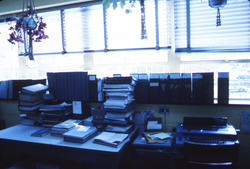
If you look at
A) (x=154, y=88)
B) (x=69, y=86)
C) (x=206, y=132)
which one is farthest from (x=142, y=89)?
(x=69, y=86)

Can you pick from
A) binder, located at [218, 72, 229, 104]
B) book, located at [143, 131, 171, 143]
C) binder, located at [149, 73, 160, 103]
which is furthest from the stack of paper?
binder, located at [218, 72, 229, 104]

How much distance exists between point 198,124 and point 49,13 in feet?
8.78

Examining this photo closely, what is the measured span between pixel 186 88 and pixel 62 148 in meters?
1.45

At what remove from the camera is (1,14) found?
134 inches

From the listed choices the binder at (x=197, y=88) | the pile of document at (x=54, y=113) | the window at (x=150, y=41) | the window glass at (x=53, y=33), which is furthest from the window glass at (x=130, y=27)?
the pile of document at (x=54, y=113)

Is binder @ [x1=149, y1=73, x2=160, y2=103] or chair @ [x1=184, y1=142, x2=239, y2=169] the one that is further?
binder @ [x1=149, y1=73, x2=160, y2=103]

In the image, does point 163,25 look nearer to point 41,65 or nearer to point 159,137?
point 159,137

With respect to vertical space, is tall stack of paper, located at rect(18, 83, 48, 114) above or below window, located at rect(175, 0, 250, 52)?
below

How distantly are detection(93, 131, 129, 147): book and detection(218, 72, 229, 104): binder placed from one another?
111 centimetres

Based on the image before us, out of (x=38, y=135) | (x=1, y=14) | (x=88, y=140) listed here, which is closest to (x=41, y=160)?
(x=38, y=135)

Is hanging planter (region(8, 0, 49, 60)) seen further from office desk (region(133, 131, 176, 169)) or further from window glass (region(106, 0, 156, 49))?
office desk (region(133, 131, 176, 169))

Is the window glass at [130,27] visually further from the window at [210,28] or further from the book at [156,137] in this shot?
the book at [156,137]

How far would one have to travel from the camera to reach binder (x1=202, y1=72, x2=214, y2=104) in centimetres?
212

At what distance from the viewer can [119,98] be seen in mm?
2205
